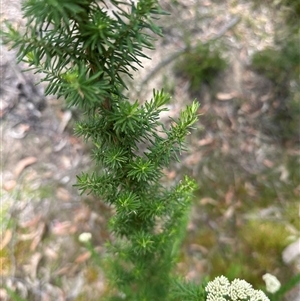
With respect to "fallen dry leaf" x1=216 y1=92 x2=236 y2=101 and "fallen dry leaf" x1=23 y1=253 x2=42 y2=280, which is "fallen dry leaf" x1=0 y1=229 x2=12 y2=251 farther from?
"fallen dry leaf" x1=216 y1=92 x2=236 y2=101

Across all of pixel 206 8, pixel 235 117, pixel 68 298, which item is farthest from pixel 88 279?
pixel 206 8

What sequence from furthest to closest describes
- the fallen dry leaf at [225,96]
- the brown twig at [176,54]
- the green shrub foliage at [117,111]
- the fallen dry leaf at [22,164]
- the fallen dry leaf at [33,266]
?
the fallen dry leaf at [225,96] < the brown twig at [176,54] < the fallen dry leaf at [22,164] < the fallen dry leaf at [33,266] < the green shrub foliage at [117,111]

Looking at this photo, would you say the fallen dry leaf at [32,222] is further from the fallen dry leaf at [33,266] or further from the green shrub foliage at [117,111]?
the green shrub foliage at [117,111]

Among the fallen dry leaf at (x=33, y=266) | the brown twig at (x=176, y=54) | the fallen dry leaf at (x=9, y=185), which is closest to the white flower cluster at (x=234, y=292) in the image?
the fallen dry leaf at (x=33, y=266)

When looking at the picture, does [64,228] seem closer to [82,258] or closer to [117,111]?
[82,258]

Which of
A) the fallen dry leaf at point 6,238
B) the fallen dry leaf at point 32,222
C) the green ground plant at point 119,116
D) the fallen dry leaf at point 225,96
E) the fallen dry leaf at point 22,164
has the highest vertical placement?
the green ground plant at point 119,116

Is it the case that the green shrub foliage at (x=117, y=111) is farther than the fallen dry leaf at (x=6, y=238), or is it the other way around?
the fallen dry leaf at (x=6, y=238)

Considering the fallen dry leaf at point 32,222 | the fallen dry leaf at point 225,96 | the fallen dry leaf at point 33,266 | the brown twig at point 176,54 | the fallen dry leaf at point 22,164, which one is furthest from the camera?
the fallen dry leaf at point 225,96

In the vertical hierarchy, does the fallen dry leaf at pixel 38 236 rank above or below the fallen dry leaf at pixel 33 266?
above

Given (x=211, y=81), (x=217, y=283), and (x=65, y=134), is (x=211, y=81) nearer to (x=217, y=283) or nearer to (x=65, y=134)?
(x=65, y=134)
